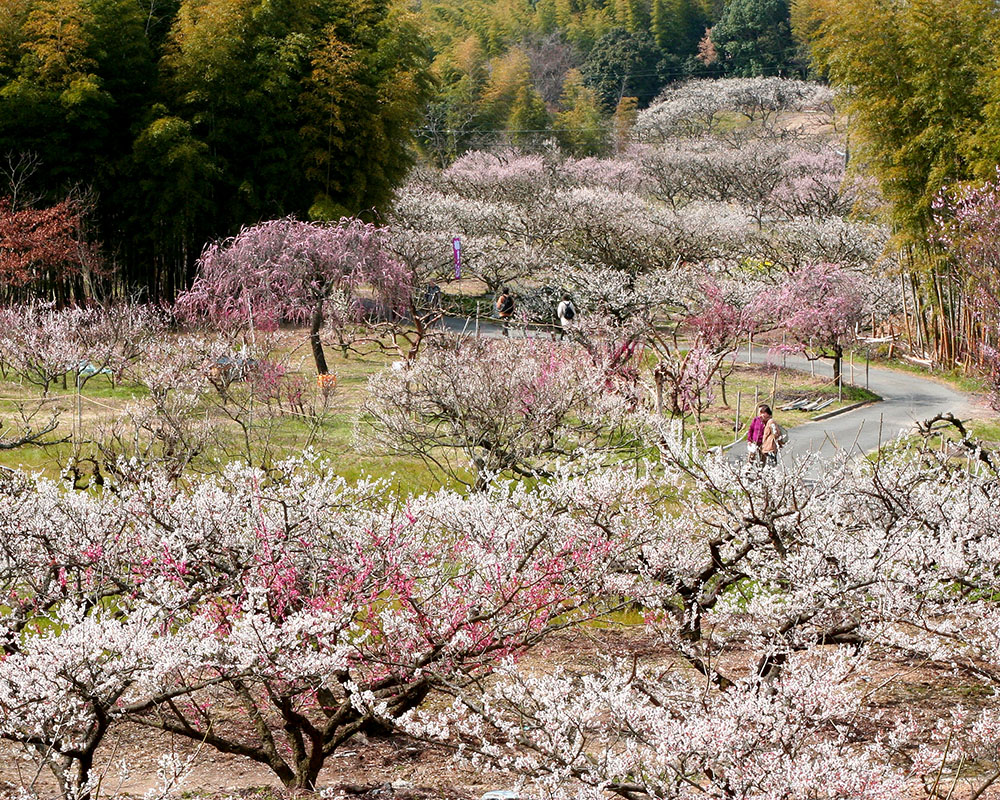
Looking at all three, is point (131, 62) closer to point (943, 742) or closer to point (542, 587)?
point (542, 587)

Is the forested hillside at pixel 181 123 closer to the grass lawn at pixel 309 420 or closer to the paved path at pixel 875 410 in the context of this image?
the grass lawn at pixel 309 420

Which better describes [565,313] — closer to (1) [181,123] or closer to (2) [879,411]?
(2) [879,411]

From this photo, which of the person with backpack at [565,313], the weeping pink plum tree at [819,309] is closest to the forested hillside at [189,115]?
the person with backpack at [565,313]

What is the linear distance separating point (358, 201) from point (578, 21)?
64.8 m

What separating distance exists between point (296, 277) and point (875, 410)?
932 centimetres

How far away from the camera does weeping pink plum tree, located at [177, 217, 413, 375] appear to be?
1734cm

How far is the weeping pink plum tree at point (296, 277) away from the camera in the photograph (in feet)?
56.9

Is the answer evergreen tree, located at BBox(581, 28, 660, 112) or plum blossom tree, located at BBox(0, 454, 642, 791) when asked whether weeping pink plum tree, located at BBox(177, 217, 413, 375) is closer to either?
plum blossom tree, located at BBox(0, 454, 642, 791)

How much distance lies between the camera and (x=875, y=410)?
1659cm

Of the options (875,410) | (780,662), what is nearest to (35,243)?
(875,410)

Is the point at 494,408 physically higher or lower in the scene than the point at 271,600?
lower

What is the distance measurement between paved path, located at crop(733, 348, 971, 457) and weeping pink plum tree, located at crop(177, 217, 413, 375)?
697 cm

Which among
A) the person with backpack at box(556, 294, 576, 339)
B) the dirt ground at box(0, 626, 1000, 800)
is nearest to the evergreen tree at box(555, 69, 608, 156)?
the person with backpack at box(556, 294, 576, 339)

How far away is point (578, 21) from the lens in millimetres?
83125
